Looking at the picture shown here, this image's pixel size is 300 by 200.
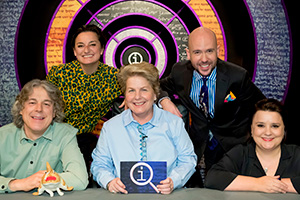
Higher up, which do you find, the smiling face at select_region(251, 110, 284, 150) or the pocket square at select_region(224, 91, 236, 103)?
the pocket square at select_region(224, 91, 236, 103)

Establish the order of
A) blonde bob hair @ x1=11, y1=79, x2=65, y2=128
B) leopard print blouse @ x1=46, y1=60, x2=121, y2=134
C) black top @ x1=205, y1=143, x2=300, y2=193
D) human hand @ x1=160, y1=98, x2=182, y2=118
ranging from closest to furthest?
black top @ x1=205, y1=143, x2=300, y2=193, blonde bob hair @ x1=11, y1=79, x2=65, y2=128, human hand @ x1=160, y1=98, x2=182, y2=118, leopard print blouse @ x1=46, y1=60, x2=121, y2=134

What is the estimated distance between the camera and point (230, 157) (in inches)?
73.8

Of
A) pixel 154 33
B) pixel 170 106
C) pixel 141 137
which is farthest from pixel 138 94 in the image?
pixel 154 33

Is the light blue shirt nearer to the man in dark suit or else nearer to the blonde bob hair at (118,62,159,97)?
the blonde bob hair at (118,62,159,97)

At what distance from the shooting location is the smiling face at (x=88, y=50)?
99.8 inches

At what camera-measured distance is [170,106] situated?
2230mm

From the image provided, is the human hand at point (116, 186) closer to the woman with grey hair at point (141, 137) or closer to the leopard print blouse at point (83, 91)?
the woman with grey hair at point (141, 137)

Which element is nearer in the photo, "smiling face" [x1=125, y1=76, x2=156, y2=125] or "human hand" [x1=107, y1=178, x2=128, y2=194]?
"human hand" [x1=107, y1=178, x2=128, y2=194]

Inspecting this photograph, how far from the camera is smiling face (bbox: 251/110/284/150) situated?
1.82m

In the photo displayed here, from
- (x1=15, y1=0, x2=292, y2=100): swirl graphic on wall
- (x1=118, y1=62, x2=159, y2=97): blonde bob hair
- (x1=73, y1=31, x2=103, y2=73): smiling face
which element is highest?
(x1=15, y1=0, x2=292, y2=100): swirl graphic on wall

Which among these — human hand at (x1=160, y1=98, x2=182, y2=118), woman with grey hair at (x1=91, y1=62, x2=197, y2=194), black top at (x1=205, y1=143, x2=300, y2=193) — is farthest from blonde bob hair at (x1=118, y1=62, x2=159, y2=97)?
black top at (x1=205, y1=143, x2=300, y2=193)

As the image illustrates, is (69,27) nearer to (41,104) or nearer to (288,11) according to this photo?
(41,104)

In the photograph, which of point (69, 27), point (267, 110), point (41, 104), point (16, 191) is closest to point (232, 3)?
point (69, 27)

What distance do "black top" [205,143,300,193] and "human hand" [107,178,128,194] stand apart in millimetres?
424
